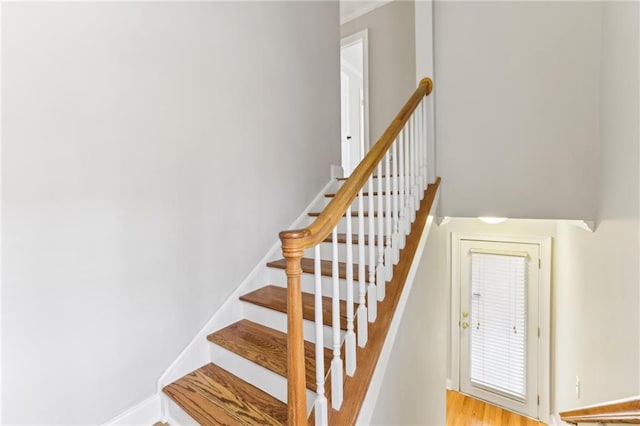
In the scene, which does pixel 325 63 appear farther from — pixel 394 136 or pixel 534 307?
pixel 534 307

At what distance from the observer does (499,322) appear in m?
4.17

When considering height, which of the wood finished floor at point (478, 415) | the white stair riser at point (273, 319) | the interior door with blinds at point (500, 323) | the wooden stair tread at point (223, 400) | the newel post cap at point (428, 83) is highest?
the newel post cap at point (428, 83)

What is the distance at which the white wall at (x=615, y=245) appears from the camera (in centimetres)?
136

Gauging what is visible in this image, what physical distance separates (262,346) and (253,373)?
0.46 ft

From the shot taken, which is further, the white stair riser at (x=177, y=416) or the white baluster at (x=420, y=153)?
the white baluster at (x=420, y=153)

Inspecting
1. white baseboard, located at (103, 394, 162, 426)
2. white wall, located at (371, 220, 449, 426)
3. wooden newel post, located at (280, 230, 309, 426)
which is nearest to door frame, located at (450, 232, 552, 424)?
white wall, located at (371, 220, 449, 426)

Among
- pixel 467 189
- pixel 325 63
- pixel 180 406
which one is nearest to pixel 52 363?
pixel 180 406

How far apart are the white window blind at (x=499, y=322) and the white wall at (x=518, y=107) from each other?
217 cm

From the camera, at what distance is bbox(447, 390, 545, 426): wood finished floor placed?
404cm

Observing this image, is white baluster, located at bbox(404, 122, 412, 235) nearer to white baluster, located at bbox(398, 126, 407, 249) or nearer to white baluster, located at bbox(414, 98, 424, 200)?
white baluster, located at bbox(398, 126, 407, 249)

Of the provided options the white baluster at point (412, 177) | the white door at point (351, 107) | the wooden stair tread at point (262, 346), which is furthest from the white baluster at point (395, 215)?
the white door at point (351, 107)

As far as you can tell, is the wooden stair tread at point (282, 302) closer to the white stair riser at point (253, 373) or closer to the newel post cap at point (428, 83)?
the white stair riser at point (253, 373)

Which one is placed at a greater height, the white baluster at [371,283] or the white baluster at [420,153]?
the white baluster at [420,153]

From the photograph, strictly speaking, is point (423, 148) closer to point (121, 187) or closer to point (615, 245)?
point (615, 245)
